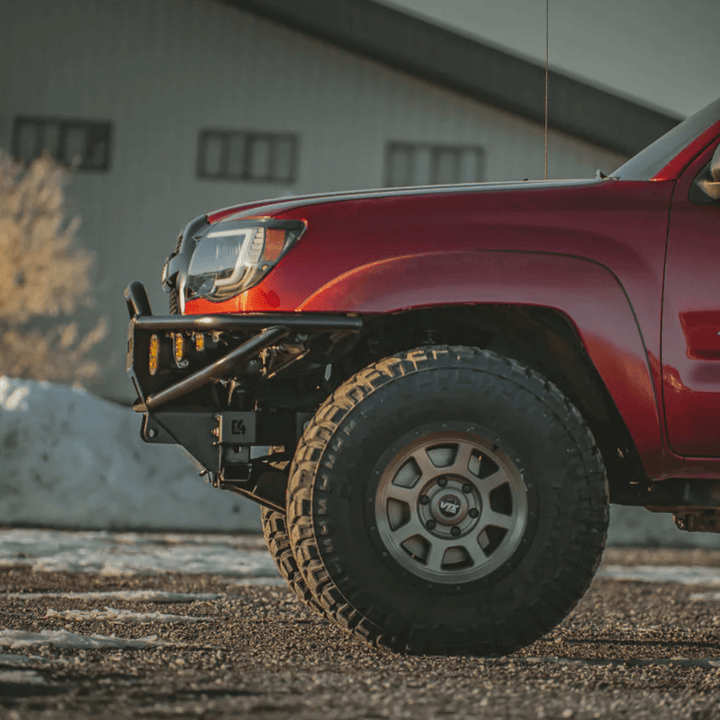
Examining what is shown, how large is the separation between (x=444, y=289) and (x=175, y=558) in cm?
430

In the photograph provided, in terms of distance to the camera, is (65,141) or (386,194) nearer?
(386,194)

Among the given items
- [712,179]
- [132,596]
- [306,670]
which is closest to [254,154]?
[132,596]

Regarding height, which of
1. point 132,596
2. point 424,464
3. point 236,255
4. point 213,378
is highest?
point 236,255

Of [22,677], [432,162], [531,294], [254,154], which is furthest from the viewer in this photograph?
[254,154]

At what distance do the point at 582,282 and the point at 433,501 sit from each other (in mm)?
875

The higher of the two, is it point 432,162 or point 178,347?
point 432,162

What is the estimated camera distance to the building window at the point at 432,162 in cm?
1969

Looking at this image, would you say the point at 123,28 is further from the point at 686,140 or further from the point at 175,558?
the point at 686,140

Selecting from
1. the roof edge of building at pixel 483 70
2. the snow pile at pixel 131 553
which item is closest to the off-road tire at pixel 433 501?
the snow pile at pixel 131 553

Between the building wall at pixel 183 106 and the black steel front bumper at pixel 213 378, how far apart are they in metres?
16.6

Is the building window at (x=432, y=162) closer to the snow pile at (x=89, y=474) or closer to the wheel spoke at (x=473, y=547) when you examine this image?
the snow pile at (x=89, y=474)

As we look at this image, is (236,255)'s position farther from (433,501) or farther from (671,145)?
(671,145)

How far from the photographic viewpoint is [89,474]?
955 centimetres

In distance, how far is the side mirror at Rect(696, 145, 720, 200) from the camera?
3322 mm
